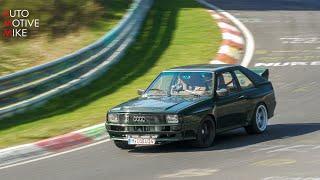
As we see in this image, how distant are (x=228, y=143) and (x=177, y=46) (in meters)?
12.1

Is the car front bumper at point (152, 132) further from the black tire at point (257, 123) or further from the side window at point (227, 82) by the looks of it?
the black tire at point (257, 123)

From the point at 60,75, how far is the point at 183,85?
19.9 ft

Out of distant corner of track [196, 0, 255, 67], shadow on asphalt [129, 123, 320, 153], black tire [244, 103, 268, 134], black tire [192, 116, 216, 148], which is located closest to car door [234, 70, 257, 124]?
black tire [244, 103, 268, 134]

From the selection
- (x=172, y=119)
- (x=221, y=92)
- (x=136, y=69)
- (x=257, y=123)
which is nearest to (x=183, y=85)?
(x=221, y=92)

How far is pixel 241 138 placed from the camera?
44.5ft

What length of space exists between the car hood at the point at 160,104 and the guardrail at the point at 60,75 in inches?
174

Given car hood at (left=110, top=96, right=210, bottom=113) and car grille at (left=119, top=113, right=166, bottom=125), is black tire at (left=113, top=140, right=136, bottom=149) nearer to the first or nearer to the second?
car grille at (left=119, top=113, right=166, bottom=125)

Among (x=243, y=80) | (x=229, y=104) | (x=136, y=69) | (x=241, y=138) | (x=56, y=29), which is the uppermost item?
(x=243, y=80)

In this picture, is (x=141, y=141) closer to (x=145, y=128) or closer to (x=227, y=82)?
(x=145, y=128)

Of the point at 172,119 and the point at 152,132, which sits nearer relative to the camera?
the point at 172,119

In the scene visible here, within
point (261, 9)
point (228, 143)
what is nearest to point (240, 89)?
point (228, 143)

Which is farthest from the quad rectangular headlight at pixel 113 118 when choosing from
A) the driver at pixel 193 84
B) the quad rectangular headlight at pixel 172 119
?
the driver at pixel 193 84

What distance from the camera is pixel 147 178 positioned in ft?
33.5

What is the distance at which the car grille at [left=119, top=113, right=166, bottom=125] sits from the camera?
12.2m
